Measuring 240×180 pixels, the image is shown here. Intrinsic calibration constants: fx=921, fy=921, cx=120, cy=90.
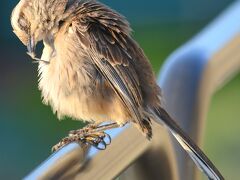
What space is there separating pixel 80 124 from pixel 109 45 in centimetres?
705

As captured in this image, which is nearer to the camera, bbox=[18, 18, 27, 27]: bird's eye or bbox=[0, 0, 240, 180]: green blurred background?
bbox=[18, 18, 27, 27]: bird's eye

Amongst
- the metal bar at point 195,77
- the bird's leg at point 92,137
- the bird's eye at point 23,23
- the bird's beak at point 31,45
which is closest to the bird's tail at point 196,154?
the metal bar at point 195,77

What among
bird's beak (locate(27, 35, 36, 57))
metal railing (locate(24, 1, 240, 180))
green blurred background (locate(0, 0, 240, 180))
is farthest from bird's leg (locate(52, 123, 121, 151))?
green blurred background (locate(0, 0, 240, 180))

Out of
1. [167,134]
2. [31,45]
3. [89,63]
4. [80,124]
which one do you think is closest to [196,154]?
[167,134]

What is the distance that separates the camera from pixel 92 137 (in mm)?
3211

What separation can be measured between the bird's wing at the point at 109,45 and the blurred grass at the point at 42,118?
5259mm

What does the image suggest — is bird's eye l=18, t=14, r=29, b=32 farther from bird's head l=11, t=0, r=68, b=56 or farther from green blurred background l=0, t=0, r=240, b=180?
green blurred background l=0, t=0, r=240, b=180

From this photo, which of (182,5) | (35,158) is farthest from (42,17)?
(182,5)

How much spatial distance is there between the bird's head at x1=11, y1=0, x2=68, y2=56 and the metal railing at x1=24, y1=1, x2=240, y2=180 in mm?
771

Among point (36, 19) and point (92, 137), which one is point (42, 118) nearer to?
point (36, 19)

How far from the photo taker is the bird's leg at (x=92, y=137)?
2.68 m

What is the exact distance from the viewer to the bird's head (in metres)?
3.96

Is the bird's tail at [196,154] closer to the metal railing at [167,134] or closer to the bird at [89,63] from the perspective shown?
the metal railing at [167,134]

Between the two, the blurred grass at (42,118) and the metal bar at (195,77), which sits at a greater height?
the metal bar at (195,77)
